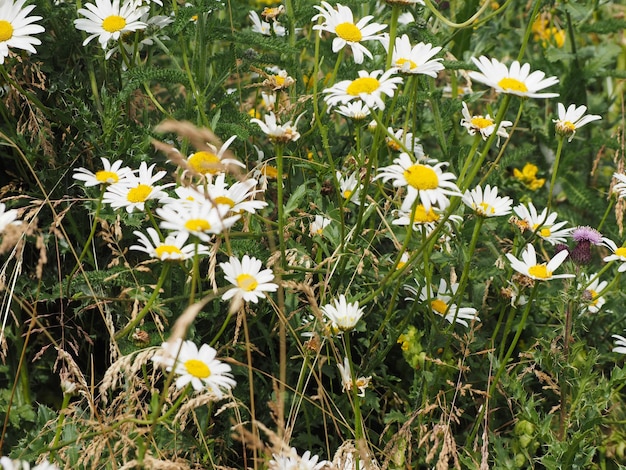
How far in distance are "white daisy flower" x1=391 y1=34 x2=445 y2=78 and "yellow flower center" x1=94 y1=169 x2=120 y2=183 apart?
69cm

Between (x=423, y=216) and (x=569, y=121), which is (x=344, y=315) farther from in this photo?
(x=569, y=121)

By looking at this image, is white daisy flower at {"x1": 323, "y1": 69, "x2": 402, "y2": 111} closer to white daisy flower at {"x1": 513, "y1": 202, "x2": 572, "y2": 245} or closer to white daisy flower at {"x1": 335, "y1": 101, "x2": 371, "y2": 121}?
white daisy flower at {"x1": 335, "y1": 101, "x2": 371, "y2": 121}

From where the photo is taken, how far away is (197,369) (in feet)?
4.95

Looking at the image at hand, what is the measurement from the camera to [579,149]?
3180 millimetres

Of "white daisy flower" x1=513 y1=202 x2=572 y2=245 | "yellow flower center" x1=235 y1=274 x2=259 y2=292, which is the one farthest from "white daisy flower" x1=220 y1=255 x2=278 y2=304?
"white daisy flower" x1=513 y1=202 x2=572 y2=245

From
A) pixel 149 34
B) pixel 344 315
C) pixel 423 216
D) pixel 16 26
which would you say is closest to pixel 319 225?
pixel 423 216

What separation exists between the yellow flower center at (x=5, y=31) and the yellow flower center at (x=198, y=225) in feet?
2.84

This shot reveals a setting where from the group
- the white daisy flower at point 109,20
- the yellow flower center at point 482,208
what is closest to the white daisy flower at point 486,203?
the yellow flower center at point 482,208

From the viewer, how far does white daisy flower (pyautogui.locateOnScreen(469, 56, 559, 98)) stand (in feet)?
5.43

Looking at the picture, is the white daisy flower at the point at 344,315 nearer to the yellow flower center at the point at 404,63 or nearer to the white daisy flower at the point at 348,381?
the white daisy flower at the point at 348,381

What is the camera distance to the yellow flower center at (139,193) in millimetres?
1778

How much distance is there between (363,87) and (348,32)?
0.28m

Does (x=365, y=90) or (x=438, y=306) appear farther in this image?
(x=438, y=306)

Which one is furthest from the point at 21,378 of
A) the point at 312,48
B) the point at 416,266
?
the point at 312,48
